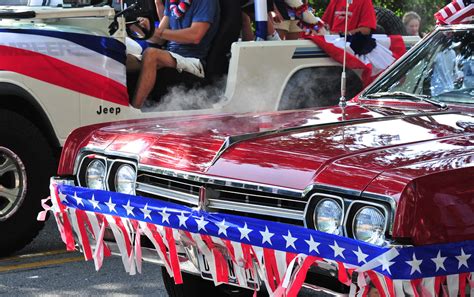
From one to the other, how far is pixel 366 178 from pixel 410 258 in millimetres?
360

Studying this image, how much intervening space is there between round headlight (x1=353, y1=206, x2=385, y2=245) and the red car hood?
92 mm

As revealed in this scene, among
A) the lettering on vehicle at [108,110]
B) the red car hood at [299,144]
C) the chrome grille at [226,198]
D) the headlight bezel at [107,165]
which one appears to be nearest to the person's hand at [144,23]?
the lettering on vehicle at [108,110]

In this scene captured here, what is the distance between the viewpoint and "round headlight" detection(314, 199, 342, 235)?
376 cm

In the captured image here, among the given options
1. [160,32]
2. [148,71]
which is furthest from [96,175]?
[160,32]

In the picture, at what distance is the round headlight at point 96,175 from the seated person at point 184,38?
10.1ft

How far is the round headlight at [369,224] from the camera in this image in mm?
3617

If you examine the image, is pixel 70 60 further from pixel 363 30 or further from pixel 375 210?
pixel 375 210

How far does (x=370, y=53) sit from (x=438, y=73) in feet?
11.2

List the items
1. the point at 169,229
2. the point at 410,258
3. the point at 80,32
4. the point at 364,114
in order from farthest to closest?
the point at 80,32 → the point at 364,114 → the point at 169,229 → the point at 410,258

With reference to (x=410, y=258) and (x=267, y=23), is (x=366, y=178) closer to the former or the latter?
(x=410, y=258)

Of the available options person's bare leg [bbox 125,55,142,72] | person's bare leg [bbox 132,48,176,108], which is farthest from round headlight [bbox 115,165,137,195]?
person's bare leg [bbox 125,55,142,72]

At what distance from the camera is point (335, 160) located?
3.88 meters

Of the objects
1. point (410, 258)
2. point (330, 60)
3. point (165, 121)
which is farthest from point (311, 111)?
point (330, 60)

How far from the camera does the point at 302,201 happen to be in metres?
3.85
